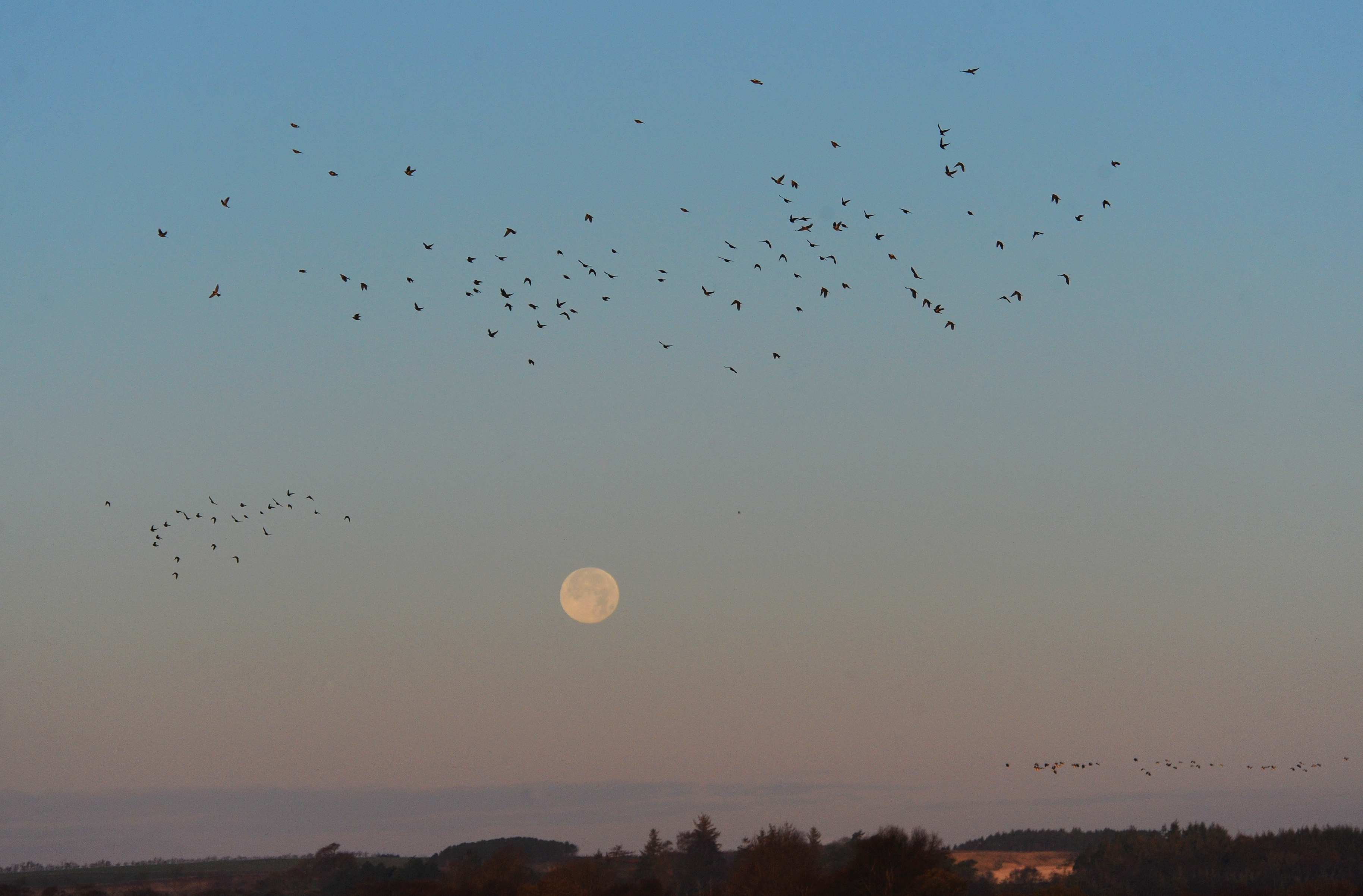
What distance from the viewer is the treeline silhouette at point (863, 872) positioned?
9631 centimetres

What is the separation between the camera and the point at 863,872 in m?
95.6

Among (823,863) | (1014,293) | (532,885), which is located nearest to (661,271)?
(1014,293)

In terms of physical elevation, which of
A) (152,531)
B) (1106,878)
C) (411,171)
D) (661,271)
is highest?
(411,171)

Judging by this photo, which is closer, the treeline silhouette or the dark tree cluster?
the treeline silhouette

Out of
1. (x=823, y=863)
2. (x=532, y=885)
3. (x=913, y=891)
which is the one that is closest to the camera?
(x=913, y=891)

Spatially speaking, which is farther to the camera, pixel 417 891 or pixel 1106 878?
pixel 1106 878

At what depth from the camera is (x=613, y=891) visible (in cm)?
11475

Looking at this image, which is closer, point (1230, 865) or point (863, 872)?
point (863, 872)

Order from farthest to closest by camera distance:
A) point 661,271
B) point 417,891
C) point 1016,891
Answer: point 1016,891 < point 417,891 < point 661,271

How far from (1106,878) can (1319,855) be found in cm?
2958

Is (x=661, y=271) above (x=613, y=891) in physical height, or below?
above

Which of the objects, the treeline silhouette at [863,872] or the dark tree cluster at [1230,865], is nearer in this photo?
the treeline silhouette at [863,872]

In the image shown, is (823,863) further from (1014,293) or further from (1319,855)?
(1014,293)

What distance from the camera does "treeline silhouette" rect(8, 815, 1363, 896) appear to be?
96.3 m
